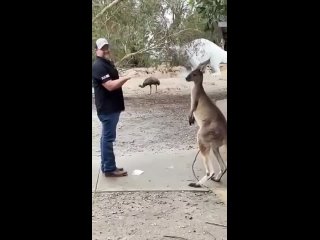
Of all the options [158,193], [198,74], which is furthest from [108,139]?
[198,74]

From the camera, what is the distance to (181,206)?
2.06m

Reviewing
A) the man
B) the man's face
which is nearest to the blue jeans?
the man

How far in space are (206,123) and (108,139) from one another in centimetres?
57

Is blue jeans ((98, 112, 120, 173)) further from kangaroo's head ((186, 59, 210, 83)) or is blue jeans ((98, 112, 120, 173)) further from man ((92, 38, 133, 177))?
kangaroo's head ((186, 59, 210, 83))

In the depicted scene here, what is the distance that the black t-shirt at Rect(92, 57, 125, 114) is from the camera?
2117mm

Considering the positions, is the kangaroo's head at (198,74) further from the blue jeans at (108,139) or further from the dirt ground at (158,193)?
the blue jeans at (108,139)

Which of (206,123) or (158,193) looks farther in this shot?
(206,123)

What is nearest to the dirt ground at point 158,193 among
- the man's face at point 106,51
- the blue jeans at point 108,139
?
the blue jeans at point 108,139

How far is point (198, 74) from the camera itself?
2.22 metres

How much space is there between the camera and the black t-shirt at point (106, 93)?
2.12 meters

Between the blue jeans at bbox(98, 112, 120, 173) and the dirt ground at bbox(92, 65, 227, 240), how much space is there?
0.03 meters

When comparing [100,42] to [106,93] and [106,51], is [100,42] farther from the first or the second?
[106,93]
